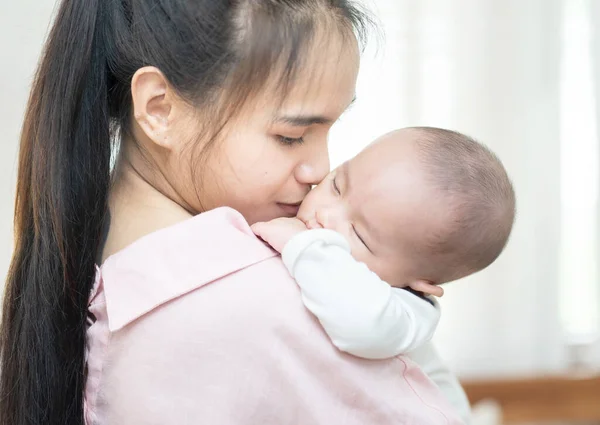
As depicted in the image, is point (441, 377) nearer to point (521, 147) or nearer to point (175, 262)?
point (175, 262)

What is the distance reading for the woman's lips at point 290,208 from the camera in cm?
113

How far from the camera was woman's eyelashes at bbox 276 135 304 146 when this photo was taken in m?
1.05

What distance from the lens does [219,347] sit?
0.89 meters

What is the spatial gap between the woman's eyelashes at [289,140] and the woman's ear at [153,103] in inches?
6.0

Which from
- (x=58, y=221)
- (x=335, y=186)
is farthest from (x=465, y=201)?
(x=58, y=221)

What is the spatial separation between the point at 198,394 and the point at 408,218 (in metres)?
0.37

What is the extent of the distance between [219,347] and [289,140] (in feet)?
1.03

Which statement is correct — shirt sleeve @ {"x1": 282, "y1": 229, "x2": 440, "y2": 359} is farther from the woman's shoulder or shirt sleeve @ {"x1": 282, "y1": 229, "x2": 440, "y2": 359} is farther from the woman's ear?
the woman's ear

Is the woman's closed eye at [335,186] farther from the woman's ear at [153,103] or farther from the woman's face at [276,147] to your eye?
the woman's ear at [153,103]

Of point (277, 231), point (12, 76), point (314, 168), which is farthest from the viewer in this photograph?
point (12, 76)

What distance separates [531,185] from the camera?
267cm

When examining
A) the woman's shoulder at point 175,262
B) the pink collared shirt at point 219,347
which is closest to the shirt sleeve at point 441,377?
the pink collared shirt at point 219,347

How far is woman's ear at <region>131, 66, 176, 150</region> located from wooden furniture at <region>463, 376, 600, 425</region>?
6.47 feet

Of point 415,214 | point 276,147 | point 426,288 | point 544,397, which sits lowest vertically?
point 544,397
